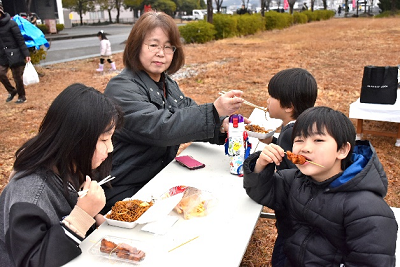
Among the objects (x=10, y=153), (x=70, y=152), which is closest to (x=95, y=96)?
(x=70, y=152)

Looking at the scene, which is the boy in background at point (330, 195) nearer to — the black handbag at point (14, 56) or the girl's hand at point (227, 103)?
the girl's hand at point (227, 103)

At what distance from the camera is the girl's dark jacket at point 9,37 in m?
7.12

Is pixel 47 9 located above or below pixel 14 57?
above

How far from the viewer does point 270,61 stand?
1152 cm

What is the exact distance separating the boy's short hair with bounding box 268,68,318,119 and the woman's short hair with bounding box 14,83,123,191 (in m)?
1.22

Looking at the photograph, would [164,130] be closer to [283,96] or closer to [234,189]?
[234,189]

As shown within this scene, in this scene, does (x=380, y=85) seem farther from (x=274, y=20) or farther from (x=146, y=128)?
(x=274, y=20)

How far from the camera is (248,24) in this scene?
22.0m

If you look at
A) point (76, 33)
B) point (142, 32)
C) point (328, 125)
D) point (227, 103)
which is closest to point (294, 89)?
point (227, 103)

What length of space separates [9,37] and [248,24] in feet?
54.2

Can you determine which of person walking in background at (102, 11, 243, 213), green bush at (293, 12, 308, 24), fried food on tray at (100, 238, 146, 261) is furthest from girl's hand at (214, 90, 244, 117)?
green bush at (293, 12, 308, 24)

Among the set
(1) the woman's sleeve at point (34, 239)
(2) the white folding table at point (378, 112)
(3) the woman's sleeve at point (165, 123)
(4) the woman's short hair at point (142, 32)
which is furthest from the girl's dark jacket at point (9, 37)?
(1) the woman's sleeve at point (34, 239)

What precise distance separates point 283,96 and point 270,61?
9.36 meters

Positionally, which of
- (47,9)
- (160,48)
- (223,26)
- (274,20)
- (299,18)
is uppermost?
(47,9)
